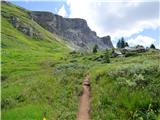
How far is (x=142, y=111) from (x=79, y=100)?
36.1 feet

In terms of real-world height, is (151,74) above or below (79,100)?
above

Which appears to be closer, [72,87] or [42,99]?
[42,99]

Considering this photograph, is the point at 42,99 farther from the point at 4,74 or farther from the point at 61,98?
the point at 4,74

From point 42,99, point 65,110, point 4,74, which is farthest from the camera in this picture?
point 4,74

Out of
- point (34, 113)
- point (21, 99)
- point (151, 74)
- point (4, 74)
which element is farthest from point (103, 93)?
point (4, 74)

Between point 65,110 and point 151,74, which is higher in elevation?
point 151,74

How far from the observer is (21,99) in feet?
129

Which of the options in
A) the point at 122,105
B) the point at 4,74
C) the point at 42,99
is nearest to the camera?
the point at 122,105

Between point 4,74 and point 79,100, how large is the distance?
48076 millimetres

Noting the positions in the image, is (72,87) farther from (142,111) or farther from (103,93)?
(142,111)

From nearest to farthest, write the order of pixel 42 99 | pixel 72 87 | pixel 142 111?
1. pixel 142 111
2. pixel 42 99
3. pixel 72 87

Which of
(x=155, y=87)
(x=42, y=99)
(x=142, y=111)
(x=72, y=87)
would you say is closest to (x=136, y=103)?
(x=142, y=111)

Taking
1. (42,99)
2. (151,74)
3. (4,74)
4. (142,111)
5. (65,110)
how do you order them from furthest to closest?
(4,74), (42,99), (151,74), (65,110), (142,111)

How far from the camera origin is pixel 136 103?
28344mm
